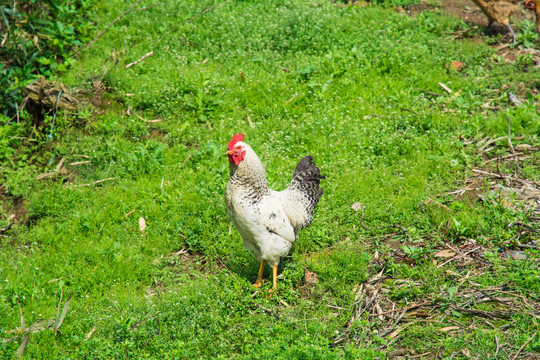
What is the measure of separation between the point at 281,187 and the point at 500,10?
5.85m

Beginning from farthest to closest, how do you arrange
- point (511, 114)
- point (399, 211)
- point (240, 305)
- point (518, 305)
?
point (511, 114), point (399, 211), point (240, 305), point (518, 305)

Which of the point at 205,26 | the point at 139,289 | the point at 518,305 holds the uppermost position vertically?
the point at 205,26

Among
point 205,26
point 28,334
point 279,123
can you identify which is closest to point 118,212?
point 28,334

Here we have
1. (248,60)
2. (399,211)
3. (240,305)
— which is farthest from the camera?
(248,60)

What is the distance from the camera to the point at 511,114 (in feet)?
24.6

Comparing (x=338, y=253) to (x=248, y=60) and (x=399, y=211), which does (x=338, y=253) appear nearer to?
(x=399, y=211)

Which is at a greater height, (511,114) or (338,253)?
(511,114)

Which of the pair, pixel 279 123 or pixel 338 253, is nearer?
pixel 338 253

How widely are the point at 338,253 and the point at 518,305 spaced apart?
1.91 metres

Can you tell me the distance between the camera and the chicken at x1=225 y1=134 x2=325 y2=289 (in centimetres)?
505

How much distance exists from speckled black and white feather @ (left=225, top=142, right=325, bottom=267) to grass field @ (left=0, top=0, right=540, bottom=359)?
0.49 m

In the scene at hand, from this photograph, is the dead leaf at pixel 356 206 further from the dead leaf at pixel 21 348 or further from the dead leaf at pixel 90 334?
the dead leaf at pixel 21 348

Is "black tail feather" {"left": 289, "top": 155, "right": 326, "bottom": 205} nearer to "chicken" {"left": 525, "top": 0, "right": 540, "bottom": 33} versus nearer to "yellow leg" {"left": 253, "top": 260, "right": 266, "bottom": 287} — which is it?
"yellow leg" {"left": 253, "top": 260, "right": 266, "bottom": 287}

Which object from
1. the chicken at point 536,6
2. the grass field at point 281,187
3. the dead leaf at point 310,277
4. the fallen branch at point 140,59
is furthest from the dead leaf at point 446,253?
the fallen branch at point 140,59
